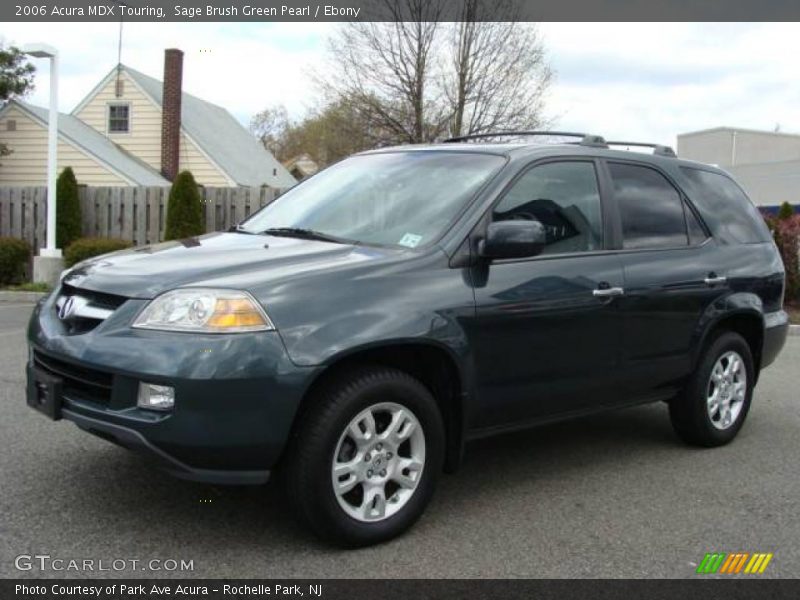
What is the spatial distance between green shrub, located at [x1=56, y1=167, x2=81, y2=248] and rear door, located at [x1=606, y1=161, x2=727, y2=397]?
1249 centimetres

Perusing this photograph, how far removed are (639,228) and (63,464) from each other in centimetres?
357

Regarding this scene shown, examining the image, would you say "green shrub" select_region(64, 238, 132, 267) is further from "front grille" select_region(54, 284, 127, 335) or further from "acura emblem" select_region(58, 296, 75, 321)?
"front grille" select_region(54, 284, 127, 335)

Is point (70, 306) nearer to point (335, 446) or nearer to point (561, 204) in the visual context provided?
point (335, 446)

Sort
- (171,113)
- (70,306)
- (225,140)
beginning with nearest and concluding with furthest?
(70,306)
(171,113)
(225,140)

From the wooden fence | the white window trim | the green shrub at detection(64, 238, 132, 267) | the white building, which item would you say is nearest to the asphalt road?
the green shrub at detection(64, 238, 132, 267)

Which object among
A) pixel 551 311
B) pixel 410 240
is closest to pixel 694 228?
pixel 551 311

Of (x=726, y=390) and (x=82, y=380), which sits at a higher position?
(x=82, y=380)

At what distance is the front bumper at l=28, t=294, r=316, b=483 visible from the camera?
3189 mm

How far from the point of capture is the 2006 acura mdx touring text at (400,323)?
10.7 feet

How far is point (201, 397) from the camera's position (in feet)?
10.4

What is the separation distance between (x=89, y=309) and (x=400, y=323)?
4.43ft

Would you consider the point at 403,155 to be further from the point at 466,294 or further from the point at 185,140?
the point at 185,140

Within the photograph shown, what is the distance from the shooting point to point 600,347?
4.48m
